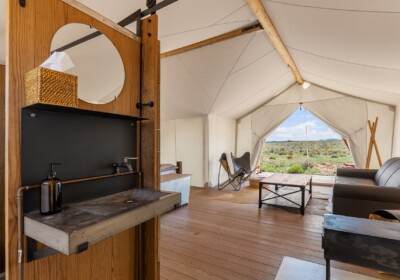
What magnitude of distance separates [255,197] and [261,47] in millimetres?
2887

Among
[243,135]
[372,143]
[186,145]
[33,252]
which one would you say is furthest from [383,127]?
[33,252]

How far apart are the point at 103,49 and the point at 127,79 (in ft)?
0.70

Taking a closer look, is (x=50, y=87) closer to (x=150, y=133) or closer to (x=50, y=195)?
(x=50, y=195)

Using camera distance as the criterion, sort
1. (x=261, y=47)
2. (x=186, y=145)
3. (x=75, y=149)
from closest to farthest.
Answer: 1. (x=75, y=149)
2. (x=261, y=47)
3. (x=186, y=145)

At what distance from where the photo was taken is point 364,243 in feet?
3.92

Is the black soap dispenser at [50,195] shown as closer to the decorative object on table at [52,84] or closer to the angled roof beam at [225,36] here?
the decorative object on table at [52,84]

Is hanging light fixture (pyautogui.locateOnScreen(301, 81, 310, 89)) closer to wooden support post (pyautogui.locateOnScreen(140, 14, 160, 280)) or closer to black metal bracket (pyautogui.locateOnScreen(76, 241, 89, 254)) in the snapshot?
wooden support post (pyautogui.locateOnScreen(140, 14, 160, 280))

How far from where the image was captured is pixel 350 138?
5.07 metres

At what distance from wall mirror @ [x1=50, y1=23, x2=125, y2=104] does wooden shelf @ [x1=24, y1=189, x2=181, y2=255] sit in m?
0.57

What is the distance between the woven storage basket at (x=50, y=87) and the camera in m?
0.80

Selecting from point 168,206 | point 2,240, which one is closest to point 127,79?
point 168,206

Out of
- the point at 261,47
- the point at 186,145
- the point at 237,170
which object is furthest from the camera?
the point at 186,145

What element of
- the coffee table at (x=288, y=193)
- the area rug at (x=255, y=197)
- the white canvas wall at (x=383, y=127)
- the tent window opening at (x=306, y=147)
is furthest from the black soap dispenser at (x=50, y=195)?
the white canvas wall at (x=383, y=127)

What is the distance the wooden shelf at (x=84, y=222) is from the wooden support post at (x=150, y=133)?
0.32 m
